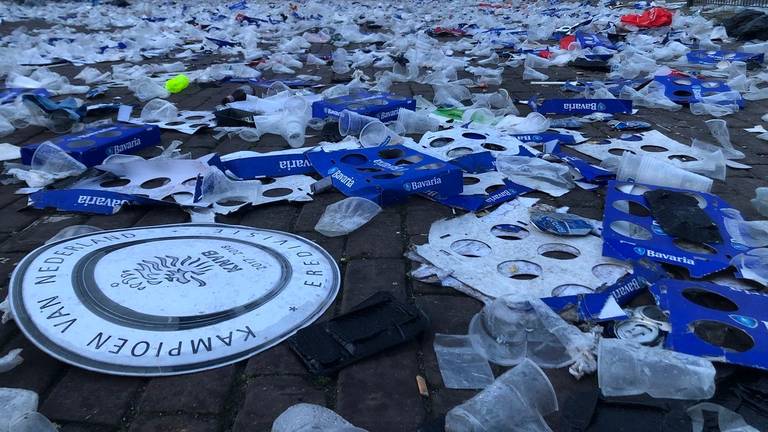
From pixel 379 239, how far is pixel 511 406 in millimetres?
1074

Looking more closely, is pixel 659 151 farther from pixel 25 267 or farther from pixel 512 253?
pixel 25 267

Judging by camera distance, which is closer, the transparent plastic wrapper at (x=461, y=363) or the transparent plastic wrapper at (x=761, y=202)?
the transparent plastic wrapper at (x=461, y=363)

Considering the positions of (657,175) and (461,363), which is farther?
(657,175)

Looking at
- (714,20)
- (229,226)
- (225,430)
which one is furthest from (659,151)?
(714,20)

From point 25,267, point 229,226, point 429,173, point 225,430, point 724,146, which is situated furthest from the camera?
point 724,146

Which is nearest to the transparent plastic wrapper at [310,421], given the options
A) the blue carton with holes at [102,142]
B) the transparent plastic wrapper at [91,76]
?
the blue carton with holes at [102,142]

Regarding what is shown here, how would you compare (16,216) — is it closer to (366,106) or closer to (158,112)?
(158,112)

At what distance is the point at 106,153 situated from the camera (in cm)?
307

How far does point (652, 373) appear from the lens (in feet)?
4.66

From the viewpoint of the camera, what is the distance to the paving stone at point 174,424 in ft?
4.38

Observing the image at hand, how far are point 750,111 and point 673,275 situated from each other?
299cm

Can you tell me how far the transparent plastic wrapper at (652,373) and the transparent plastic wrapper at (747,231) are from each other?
3.01 ft

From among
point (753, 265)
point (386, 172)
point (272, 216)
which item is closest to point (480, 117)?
point (386, 172)

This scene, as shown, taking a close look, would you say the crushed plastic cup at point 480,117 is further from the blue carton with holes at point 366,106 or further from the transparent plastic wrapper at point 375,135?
the transparent plastic wrapper at point 375,135
